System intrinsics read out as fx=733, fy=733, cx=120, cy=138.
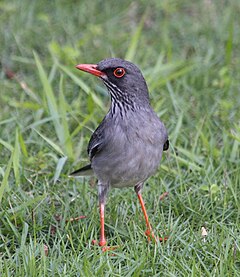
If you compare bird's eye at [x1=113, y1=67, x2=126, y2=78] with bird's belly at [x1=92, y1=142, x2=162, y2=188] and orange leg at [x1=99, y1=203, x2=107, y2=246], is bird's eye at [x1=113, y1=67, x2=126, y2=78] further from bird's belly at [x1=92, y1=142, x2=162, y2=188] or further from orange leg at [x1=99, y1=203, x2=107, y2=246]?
orange leg at [x1=99, y1=203, x2=107, y2=246]

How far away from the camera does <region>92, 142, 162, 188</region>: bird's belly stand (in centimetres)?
622

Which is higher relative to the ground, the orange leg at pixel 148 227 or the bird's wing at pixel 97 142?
the bird's wing at pixel 97 142

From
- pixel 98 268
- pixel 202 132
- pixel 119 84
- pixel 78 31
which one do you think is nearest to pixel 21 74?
pixel 78 31

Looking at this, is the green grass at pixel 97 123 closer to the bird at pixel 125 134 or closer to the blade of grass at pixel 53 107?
the blade of grass at pixel 53 107

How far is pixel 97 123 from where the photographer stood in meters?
8.24

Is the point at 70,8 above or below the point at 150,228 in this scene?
above

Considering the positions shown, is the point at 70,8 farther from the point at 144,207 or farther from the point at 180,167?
the point at 144,207

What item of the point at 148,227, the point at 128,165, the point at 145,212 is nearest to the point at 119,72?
the point at 128,165

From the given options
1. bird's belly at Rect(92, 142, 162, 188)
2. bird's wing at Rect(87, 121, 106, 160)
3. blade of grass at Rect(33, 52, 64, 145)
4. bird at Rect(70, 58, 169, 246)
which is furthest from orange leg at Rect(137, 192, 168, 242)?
blade of grass at Rect(33, 52, 64, 145)

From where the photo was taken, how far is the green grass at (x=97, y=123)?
5.89 m

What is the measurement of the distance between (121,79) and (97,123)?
6.49 ft

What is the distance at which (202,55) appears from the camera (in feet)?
31.8

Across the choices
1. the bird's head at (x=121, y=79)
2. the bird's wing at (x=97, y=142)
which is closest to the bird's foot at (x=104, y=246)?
the bird's wing at (x=97, y=142)

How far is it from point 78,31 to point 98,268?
5096 millimetres
